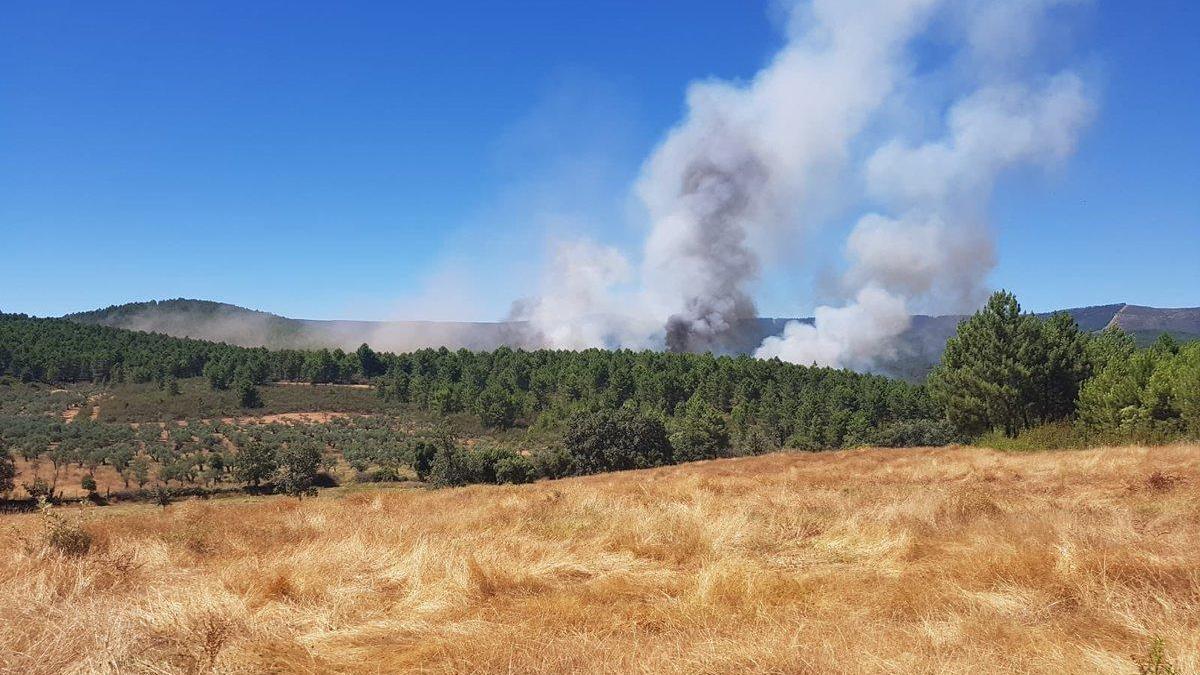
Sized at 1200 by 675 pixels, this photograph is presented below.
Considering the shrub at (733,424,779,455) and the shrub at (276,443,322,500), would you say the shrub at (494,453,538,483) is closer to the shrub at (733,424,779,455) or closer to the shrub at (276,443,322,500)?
the shrub at (276,443,322,500)

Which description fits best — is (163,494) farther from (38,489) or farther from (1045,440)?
(1045,440)

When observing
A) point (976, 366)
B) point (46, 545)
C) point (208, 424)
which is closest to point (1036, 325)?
point (976, 366)

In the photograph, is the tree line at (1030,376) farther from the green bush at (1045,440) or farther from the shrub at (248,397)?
the shrub at (248,397)

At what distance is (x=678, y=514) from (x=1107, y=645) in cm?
648


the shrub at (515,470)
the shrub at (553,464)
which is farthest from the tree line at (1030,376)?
the shrub at (515,470)

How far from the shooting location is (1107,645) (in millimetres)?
4164

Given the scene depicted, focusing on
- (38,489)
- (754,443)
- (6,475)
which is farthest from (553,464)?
(6,475)

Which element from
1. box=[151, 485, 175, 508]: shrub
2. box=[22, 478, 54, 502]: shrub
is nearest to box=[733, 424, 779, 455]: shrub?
box=[151, 485, 175, 508]: shrub

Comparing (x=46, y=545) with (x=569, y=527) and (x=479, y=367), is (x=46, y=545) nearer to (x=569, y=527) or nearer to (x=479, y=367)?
(x=569, y=527)

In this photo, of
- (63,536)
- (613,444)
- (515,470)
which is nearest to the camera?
(63,536)

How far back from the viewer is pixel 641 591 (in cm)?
600

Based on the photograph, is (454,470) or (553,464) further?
(553,464)

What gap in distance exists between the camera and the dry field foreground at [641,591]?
409cm

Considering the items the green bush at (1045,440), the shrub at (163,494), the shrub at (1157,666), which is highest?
the shrub at (1157,666)
